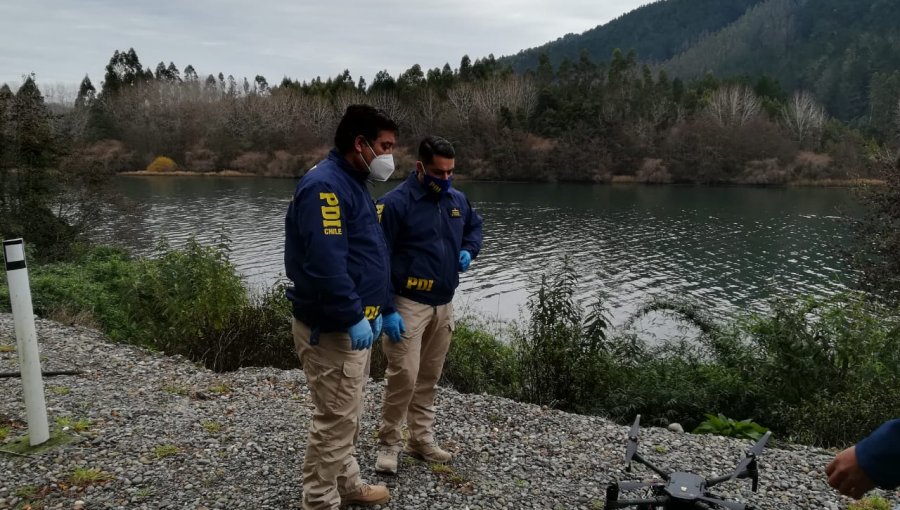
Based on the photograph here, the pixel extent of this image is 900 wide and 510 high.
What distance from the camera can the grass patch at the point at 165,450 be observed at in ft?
14.0

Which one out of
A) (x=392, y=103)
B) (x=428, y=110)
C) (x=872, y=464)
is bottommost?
(x=872, y=464)

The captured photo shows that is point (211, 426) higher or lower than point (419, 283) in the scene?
lower

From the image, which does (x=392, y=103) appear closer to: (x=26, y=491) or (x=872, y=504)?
(x=26, y=491)

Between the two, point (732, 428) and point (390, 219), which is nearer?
point (390, 219)

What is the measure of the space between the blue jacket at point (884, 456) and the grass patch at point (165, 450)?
4.11 meters

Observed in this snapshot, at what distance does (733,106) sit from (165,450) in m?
82.3

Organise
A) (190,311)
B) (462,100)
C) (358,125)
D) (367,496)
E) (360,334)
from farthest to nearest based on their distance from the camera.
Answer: (462,100)
(190,311)
(367,496)
(358,125)
(360,334)

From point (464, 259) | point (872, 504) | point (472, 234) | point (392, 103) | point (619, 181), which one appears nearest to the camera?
point (872, 504)

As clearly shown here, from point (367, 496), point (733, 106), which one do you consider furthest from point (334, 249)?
point (733, 106)

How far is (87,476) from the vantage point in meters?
3.86

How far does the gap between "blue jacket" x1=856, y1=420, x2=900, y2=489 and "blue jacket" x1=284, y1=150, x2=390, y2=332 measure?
2.13 metres

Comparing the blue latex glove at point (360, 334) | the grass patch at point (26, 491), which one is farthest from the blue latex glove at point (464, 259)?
the grass patch at point (26, 491)

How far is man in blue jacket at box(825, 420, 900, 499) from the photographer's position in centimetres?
178

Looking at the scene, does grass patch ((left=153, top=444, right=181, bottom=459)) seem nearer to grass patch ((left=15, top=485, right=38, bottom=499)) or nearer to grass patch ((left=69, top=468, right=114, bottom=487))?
grass patch ((left=69, top=468, right=114, bottom=487))
